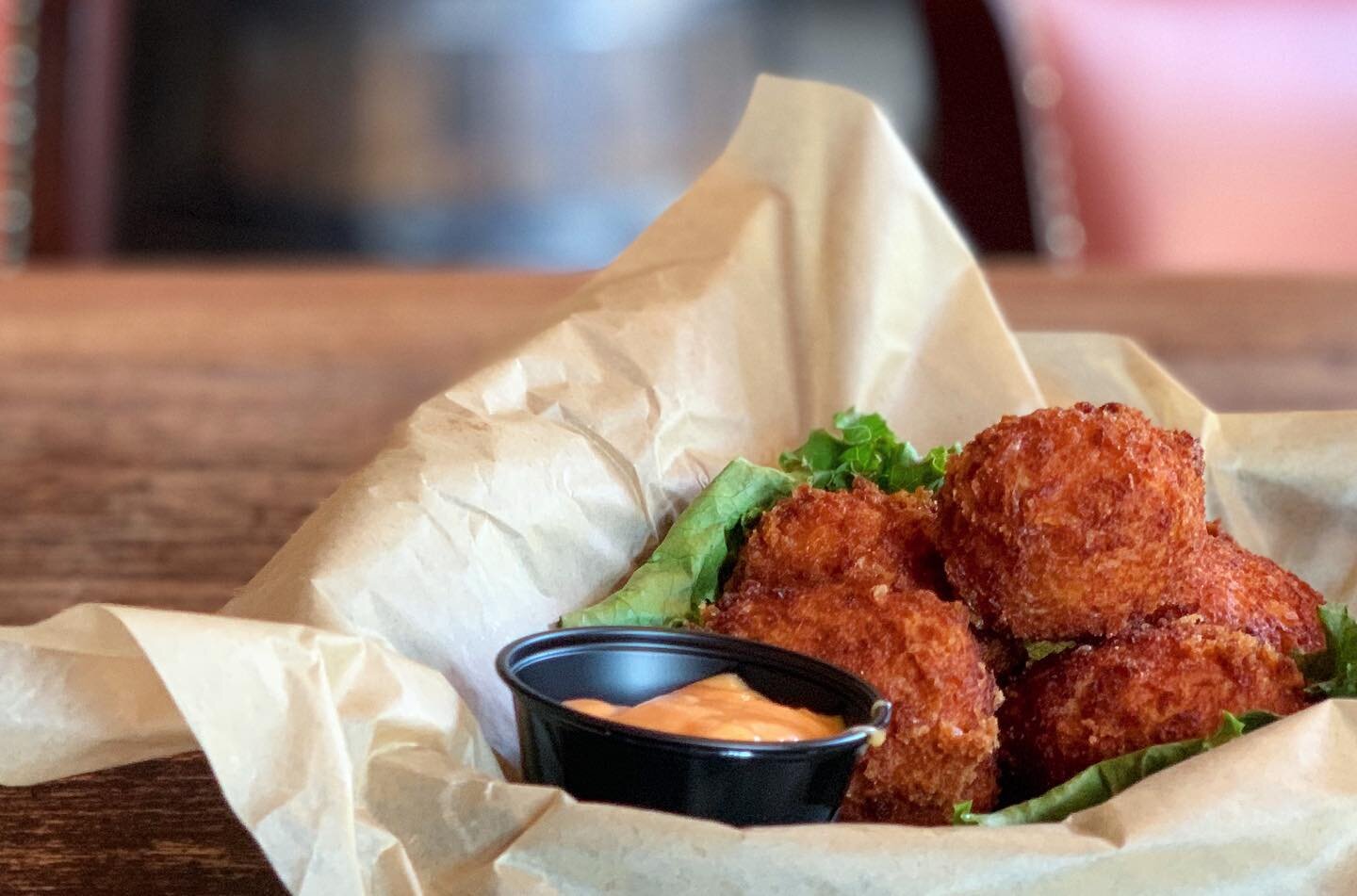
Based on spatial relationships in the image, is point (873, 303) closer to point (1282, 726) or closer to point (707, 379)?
point (707, 379)

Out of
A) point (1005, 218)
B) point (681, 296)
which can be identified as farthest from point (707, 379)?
point (1005, 218)

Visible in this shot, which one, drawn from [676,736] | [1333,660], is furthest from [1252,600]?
[676,736]

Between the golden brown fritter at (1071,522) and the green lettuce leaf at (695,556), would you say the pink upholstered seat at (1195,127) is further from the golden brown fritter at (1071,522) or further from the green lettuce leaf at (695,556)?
the golden brown fritter at (1071,522)

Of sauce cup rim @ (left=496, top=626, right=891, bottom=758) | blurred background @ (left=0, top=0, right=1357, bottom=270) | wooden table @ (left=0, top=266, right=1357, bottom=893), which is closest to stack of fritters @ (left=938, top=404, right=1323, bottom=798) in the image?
sauce cup rim @ (left=496, top=626, right=891, bottom=758)

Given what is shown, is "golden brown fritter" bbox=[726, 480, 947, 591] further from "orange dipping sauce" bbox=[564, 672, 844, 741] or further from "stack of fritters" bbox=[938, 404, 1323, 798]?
"orange dipping sauce" bbox=[564, 672, 844, 741]

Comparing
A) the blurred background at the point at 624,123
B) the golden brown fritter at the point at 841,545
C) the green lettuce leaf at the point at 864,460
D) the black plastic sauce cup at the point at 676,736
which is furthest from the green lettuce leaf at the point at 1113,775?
the blurred background at the point at 624,123
